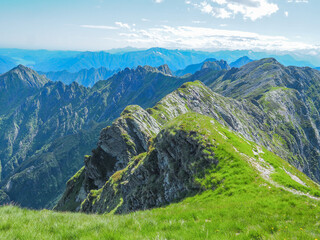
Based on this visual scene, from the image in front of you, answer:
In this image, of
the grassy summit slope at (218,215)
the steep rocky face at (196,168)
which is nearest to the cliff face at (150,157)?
the steep rocky face at (196,168)

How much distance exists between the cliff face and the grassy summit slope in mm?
2265

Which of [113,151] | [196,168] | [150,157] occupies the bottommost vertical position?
[113,151]

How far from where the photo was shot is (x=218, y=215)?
11328 mm

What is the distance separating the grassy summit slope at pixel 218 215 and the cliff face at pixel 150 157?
2.26 m

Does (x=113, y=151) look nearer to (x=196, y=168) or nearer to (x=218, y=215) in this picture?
(x=196, y=168)

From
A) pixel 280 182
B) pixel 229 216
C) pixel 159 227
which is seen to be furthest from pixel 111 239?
pixel 280 182

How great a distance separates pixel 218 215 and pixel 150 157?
99.9ft

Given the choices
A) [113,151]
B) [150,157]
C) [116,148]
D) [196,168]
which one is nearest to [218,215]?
[196,168]

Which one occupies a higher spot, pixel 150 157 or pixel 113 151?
pixel 150 157

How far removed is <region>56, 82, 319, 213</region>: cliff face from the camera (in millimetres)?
32312

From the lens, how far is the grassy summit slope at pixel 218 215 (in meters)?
7.64

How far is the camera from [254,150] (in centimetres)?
3191

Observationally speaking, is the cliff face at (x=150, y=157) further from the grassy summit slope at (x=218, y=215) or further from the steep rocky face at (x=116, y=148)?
the grassy summit slope at (x=218, y=215)

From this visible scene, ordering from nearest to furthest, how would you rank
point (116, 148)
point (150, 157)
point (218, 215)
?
point (218, 215) < point (150, 157) < point (116, 148)
